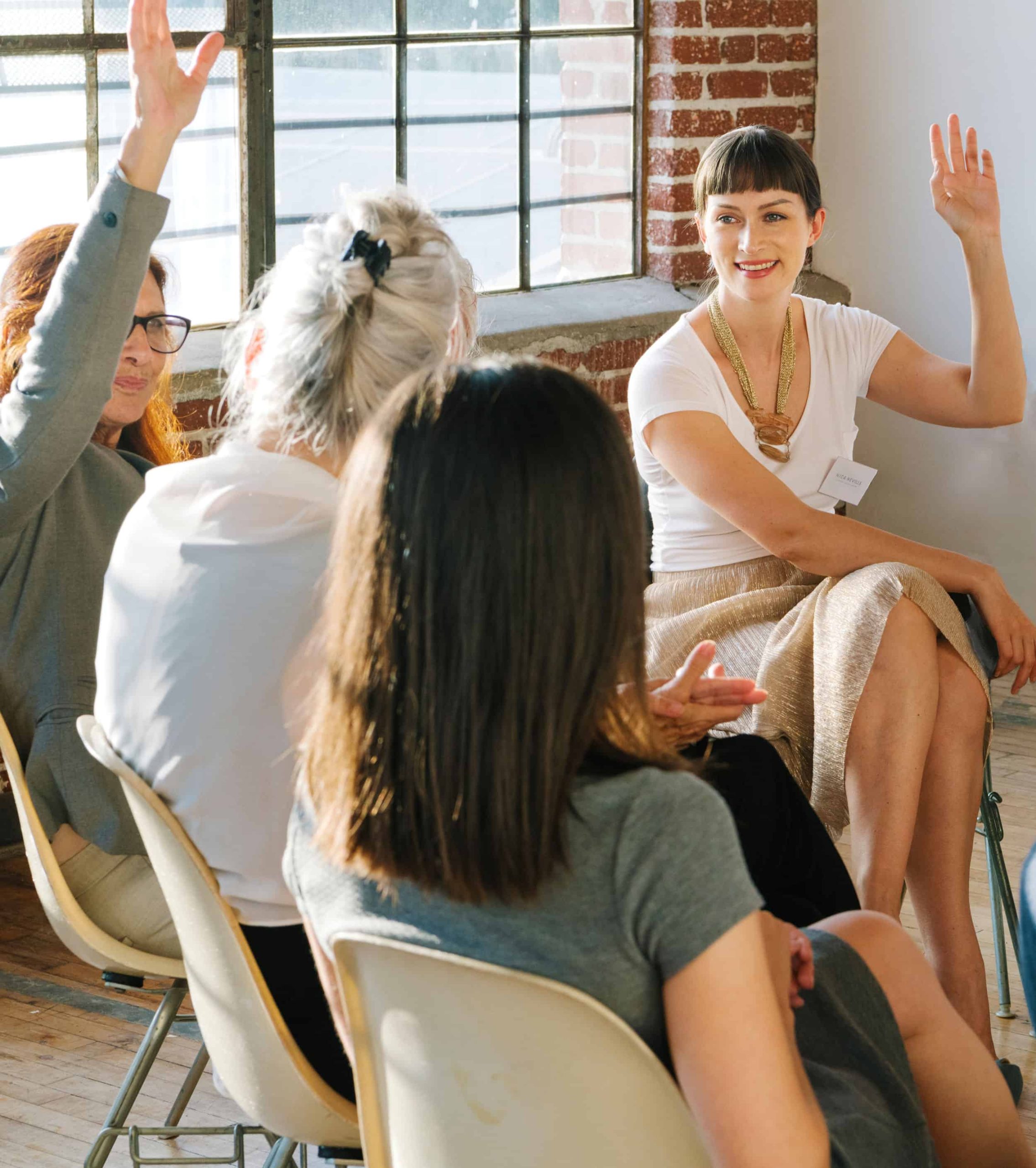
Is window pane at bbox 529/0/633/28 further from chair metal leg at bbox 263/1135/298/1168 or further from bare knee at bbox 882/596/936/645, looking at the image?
chair metal leg at bbox 263/1135/298/1168

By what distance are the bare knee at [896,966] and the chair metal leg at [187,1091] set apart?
0.98 meters

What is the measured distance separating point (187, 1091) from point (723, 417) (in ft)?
4.29

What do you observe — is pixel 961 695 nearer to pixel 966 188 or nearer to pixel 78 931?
pixel 966 188

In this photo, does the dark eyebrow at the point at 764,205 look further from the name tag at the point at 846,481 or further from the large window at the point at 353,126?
the large window at the point at 353,126

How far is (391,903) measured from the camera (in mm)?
1043

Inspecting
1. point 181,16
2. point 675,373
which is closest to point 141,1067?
point 675,373

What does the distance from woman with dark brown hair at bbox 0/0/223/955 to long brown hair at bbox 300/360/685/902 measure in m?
0.70

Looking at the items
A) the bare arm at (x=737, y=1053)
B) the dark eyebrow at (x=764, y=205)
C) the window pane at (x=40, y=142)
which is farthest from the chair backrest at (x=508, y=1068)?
the window pane at (x=40, y=142)

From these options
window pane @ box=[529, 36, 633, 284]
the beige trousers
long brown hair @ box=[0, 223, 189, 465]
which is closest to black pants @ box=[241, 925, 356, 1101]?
the beige trousers

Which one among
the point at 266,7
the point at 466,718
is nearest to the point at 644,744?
the point at 466,718

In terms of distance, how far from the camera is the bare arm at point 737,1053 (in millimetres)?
976

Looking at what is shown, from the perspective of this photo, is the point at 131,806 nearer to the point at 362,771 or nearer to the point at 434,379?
the point at 362,771

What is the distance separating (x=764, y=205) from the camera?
8.34 ft

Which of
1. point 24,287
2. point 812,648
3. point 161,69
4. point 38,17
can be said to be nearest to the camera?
point 161,69
